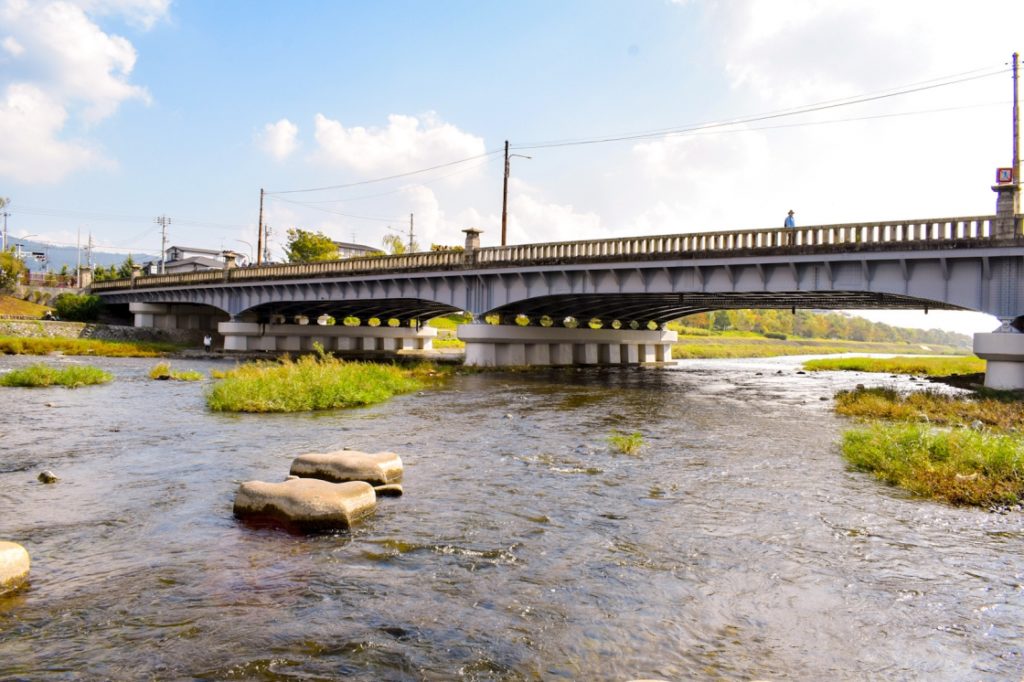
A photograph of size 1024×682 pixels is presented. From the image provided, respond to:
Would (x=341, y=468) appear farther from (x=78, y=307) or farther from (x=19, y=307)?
(x=19, y=307)

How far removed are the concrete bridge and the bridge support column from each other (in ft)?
0.16

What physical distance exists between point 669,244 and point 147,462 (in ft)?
96.2

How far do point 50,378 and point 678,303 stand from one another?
118 feet

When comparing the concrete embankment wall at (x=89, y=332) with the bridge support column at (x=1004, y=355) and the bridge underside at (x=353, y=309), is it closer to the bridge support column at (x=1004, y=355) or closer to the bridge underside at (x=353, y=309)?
the bridge underside at (x=353, y=309)

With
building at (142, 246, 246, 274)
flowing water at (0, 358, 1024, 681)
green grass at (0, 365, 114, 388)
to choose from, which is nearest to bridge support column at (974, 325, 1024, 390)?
flowing water at (0, 358, 1024, 681)

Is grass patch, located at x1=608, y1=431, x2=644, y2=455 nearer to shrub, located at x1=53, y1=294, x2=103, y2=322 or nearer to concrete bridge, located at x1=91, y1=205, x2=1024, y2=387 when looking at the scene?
concrete bridge, located at x1=91, y1=205, x2=1024, y2=387

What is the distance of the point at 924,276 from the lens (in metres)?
29.1

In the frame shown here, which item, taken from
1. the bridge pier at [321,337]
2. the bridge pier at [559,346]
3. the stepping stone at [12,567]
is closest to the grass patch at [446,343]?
the bridge pier at [321,337]

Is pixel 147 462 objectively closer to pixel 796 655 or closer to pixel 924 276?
pixel 796 655

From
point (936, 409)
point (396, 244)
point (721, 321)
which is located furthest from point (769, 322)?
point (936, 409)

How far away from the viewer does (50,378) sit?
29891 millimetres

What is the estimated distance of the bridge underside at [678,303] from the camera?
4009 cm

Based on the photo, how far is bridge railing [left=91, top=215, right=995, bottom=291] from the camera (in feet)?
93.6

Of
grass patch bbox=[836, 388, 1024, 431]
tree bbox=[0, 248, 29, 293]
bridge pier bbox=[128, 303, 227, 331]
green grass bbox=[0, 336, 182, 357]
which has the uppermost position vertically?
tree bbox=[0, 248, 29, 293]
